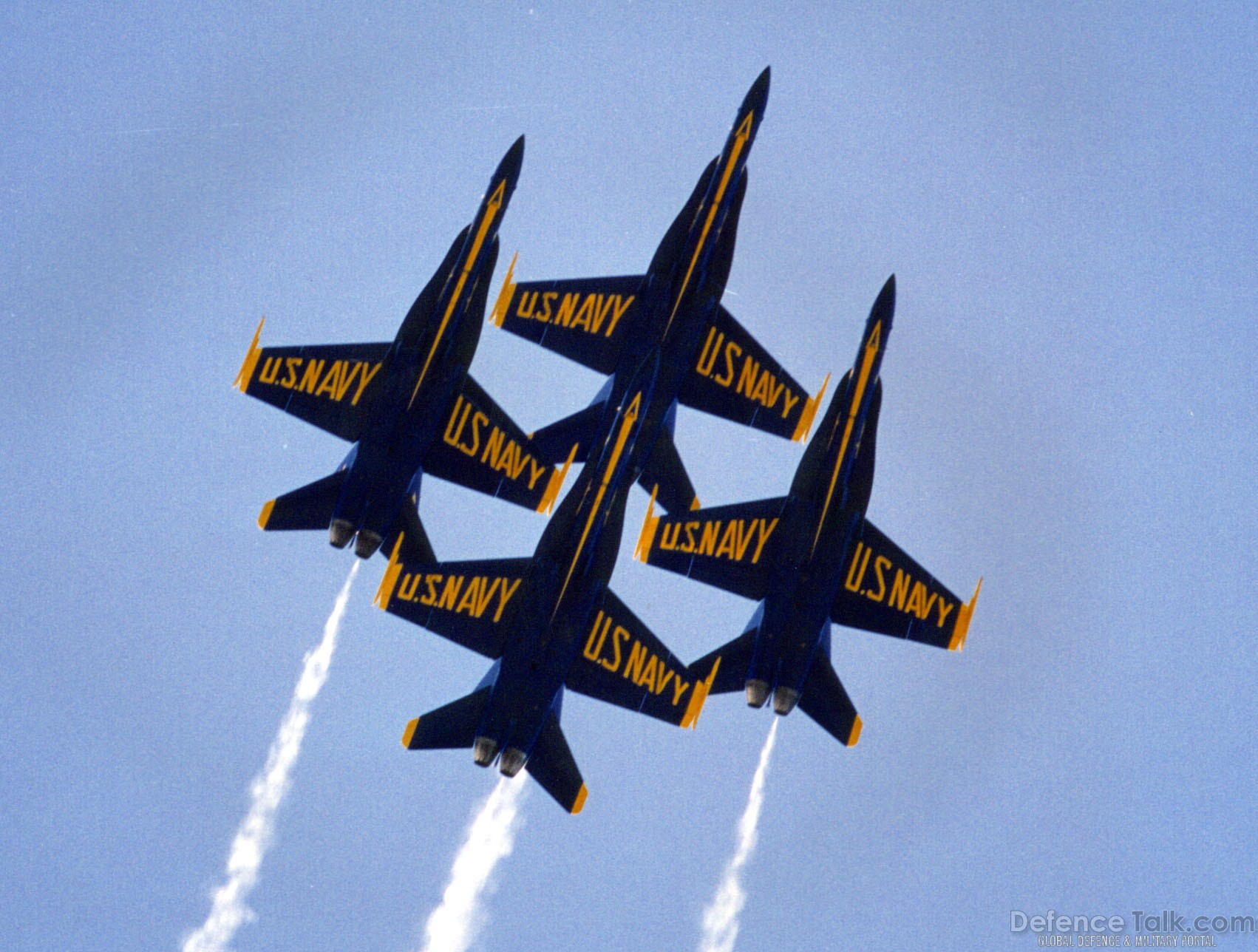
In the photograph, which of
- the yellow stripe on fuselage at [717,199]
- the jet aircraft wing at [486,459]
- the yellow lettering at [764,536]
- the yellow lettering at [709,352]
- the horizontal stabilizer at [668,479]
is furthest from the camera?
the yellow lettering at [709,352]

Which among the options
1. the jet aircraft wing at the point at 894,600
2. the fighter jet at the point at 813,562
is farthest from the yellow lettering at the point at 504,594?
the jet aircraft wing at the point at 894,600

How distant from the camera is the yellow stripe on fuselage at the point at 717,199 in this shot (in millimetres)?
51781

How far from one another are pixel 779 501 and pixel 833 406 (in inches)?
118

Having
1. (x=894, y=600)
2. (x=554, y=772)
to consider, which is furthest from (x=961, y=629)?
(x=554, y=772)

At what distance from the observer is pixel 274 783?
5403 cm

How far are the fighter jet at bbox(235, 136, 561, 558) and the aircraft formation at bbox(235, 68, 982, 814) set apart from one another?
58 millimetres

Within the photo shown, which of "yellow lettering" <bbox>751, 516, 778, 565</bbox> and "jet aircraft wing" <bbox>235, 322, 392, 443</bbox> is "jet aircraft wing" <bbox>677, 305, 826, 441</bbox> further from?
"jet aircraft wing" <bbox>235, 322, 392, 443</bbox>

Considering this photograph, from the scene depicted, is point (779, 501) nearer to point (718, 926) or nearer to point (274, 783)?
point (718, 926)

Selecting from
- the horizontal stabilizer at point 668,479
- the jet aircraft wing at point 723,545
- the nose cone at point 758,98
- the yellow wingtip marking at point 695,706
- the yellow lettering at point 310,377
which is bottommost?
the yellow wingtip marking at point 695,706

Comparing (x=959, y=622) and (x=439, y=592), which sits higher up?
(x=959, y=622)

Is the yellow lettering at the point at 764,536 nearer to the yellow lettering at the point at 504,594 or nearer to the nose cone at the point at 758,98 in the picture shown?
the yellow lettering at the point at 504,594

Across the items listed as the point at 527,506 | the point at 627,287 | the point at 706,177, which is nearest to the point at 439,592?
the point at 527,506

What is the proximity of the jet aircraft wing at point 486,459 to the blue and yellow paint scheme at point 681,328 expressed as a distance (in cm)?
152

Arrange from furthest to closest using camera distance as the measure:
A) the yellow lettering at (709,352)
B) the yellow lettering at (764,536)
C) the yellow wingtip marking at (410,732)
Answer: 1. the yellow lettering at (709,352)
2. the yellow lettering at (764,536)
3. the yellow wingtip marking at (410,732)
